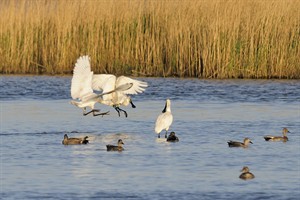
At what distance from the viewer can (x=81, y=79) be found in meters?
14.5

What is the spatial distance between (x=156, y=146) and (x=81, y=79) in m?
2.52

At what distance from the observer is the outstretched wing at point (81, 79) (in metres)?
14.4

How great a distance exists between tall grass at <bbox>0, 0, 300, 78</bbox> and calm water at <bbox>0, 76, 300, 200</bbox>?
0.74 metres

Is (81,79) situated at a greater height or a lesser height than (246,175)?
greater

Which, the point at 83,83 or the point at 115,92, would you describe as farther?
the point at 115,92

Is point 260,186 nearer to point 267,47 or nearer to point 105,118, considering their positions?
point 105,118

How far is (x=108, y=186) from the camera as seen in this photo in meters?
9.55

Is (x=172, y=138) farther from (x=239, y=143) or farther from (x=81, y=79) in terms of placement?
(x=81, y=79)

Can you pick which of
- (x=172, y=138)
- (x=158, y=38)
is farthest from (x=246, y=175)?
(x=158, y=38)

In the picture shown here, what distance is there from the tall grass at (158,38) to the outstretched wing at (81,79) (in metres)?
5.98

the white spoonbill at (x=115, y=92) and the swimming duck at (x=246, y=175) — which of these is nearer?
the swimming duck at (x=246, y=175)

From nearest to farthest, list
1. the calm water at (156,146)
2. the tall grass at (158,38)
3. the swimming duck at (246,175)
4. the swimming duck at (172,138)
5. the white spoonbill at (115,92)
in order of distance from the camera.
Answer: the calm water at (156,146) < the swimming duck at (246,175) < the swimming duck at (172,138) < the white spoonbill at (115,92) < the tall grass at (158,38)

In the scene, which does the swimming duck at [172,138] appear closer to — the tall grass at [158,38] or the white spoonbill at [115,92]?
the white spoonbill at [115,92]

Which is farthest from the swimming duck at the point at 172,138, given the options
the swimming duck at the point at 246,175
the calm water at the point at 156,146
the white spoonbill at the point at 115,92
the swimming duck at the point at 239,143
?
the swimming duck at the point at 246,175
